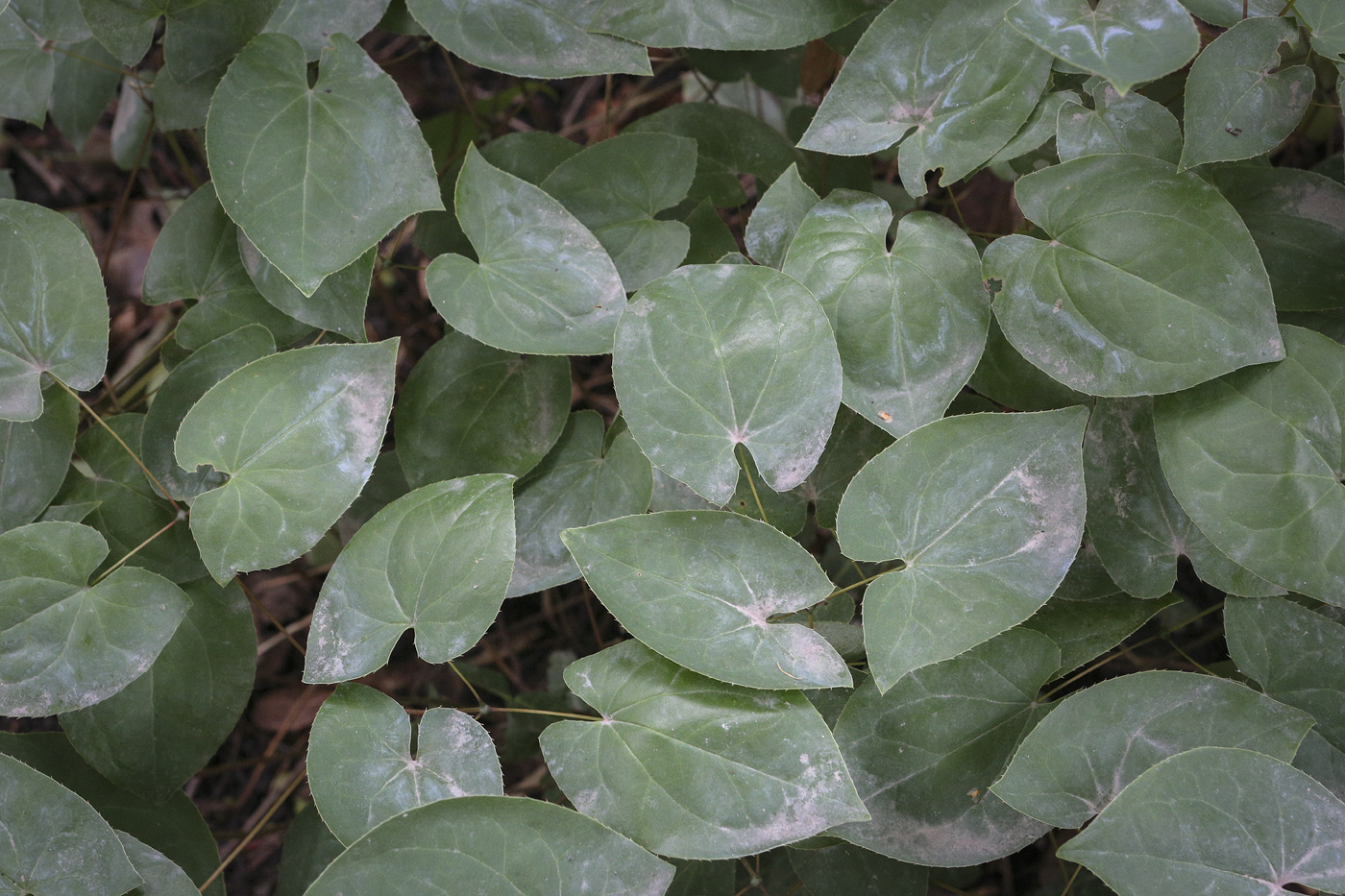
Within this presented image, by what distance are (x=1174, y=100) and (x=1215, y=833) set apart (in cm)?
111

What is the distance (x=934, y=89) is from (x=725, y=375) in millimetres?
539

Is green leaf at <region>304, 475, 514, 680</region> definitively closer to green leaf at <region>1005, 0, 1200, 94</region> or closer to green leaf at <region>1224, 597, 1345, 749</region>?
green leaf at <region>1005, 0, 1200, 94</region>

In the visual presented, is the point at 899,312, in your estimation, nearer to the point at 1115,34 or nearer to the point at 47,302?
the point at 1115,34

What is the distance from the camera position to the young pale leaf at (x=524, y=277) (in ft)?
4.10

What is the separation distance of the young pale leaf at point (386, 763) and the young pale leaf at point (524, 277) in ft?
1.73

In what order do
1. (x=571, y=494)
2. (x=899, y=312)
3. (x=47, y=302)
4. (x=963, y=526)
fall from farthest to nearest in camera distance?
(x=571, y=494)
(x=47, y=302)
(x=899, y=312)
(x=963, y=526)

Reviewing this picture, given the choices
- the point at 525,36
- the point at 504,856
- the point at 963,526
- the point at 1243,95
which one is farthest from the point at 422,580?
the point at 1243,95

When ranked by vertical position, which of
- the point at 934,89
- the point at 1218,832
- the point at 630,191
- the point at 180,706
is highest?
the point at 934,89

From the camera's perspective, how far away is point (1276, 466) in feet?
3.64

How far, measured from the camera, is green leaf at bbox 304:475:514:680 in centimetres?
112

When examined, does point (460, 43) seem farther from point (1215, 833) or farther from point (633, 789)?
point (1215, 833)

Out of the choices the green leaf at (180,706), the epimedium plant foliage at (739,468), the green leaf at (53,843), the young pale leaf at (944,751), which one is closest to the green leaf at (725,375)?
the epimedium plant foliage at (739,468)

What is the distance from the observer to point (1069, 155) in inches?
47.7

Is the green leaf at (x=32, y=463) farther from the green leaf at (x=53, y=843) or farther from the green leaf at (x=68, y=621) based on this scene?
the green leaf at (x=53, y=843)
